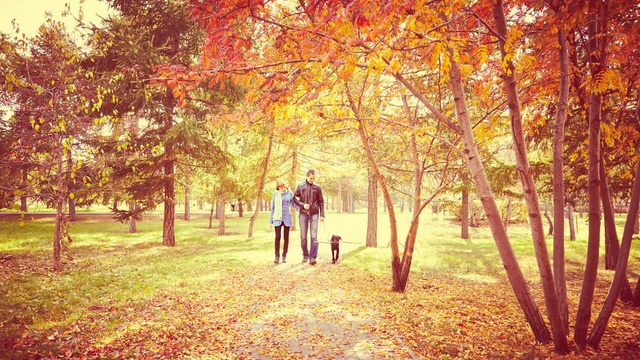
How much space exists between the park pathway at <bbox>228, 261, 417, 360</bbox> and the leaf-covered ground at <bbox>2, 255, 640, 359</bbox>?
0.01 metres

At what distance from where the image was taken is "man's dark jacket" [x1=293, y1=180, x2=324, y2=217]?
8.47 meters

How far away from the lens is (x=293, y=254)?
10523mm

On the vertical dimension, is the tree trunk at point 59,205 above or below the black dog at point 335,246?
above

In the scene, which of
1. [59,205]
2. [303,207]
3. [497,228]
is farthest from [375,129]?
[59,205]

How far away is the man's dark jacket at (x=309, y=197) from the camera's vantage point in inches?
333

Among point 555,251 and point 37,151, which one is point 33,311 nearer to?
point 37,151

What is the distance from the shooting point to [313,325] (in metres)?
4.67

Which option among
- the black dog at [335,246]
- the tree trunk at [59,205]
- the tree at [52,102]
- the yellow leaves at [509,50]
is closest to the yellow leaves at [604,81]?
the yellow leaves at [509,50]

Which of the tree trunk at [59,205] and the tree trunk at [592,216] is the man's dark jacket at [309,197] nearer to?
the tree trunk at [59,205]

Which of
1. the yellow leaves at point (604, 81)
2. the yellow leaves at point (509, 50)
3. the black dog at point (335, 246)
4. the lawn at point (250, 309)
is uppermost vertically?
the yellow leaves at point (509, 50)

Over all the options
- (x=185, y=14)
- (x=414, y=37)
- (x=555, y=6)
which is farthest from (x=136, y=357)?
(x=185, y=14)

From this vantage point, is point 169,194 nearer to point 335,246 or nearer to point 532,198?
point 335,246

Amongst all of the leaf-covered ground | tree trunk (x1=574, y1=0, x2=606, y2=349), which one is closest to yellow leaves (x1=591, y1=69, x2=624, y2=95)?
tree trunk (x1=574, y1=0, x2=606, y2=349)

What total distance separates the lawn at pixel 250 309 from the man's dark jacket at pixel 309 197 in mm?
1442
